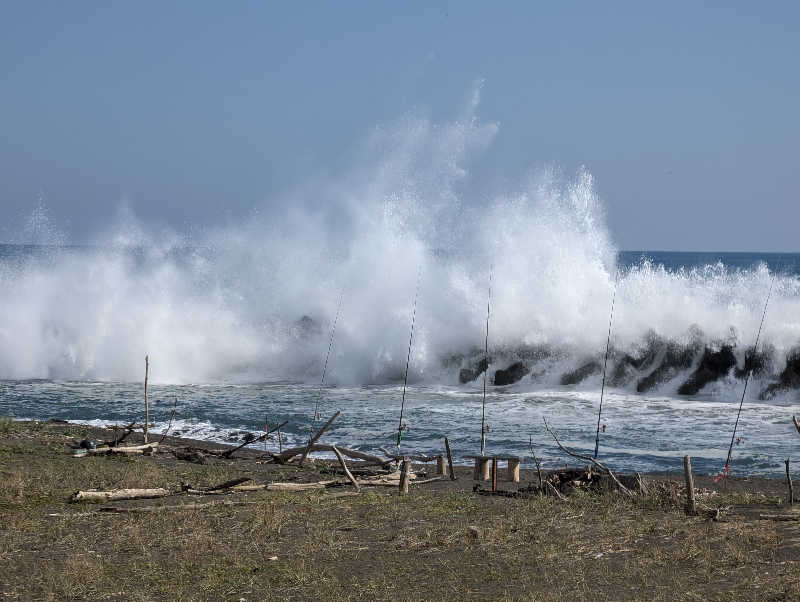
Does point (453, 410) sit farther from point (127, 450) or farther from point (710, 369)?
point (127, 450)

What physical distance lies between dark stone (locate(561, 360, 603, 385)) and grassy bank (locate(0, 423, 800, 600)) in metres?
17.3

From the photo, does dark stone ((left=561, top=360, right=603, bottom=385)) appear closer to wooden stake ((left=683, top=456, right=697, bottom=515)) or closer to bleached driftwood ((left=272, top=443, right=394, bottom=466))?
bleached driftwood ((left=272, top=443, right=394, bottom=466))

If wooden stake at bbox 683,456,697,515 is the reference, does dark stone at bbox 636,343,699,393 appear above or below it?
below

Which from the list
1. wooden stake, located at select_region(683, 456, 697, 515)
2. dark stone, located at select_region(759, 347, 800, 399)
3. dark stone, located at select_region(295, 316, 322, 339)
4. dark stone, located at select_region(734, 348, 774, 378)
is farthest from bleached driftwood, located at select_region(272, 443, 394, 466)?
dark stone, located at select_region(295, 316, 322, 339)

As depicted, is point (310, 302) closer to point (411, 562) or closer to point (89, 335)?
point (89, 335)

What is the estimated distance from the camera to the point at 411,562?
1019cm

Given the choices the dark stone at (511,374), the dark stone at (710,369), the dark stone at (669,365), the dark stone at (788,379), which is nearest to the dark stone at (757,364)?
the dark stone at (710,369)

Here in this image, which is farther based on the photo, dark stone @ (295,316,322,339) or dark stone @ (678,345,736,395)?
dark stone @ (295,316,322,339)

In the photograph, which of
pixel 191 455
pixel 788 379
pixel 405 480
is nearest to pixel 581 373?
pixel 788 379

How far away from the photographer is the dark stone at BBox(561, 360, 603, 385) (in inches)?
1238

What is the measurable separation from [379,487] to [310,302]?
28.2 m

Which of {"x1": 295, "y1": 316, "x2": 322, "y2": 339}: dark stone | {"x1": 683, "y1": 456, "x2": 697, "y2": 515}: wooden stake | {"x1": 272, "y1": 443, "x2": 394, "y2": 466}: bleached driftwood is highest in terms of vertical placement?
{"x1": 683, "y1": 456, "x2": 697, "y2": 515}: wooden stake

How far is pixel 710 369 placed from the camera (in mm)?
29469

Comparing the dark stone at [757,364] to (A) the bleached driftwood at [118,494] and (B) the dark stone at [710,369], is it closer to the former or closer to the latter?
(B) the dark stone at [710,369]
